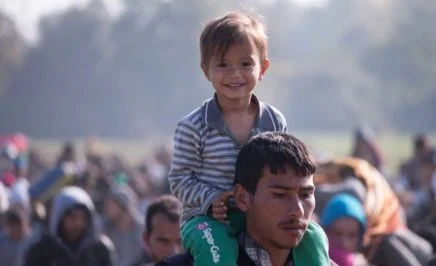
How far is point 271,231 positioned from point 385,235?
178 inches

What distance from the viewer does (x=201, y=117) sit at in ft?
17.4

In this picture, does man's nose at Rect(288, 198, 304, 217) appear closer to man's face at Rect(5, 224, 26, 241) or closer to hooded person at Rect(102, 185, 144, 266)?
man's face at Rect(5, 224, 26, 241)

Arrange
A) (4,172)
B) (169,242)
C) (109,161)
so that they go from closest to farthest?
(169,242) → (4,172) → (109,161)

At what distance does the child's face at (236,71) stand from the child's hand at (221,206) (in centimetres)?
40

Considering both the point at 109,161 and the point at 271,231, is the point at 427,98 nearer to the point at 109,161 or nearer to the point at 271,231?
the point at 109,161

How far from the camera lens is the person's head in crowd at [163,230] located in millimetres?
7875

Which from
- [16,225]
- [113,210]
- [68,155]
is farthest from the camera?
[68,155]

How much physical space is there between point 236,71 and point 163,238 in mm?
2799

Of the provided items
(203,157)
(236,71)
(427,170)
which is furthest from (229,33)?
(427,170)

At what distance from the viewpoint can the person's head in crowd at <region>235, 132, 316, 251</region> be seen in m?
4.93

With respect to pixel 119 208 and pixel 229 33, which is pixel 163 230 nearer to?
pixel 229 33

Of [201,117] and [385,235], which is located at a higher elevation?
[201,117]

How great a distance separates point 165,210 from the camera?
799 centimetres

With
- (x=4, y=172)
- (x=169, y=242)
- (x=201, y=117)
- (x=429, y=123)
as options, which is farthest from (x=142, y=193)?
(x=429, y=123)
